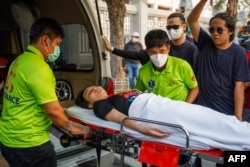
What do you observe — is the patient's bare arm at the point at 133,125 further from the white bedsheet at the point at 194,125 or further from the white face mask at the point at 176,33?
the white face mask at the point at 176,33

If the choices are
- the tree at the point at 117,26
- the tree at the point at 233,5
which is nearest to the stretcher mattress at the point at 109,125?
the tree at the point at 117,26

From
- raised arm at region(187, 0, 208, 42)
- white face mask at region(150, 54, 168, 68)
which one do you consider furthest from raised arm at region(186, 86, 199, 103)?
raised arm at region(187, 0, 208, 42)

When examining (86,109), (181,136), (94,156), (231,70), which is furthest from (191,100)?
(94,156)

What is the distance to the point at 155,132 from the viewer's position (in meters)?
2.25

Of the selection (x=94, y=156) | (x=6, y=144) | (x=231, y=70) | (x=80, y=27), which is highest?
(x=80, y=27)

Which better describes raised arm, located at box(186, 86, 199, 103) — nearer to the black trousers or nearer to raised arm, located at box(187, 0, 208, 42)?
raised arm, located at box(187, 0, 208, 42)

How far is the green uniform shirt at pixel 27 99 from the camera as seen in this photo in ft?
6.86

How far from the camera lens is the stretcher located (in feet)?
6.98

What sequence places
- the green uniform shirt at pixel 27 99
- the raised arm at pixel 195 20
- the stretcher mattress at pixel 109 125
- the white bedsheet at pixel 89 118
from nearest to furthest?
the green uniform shirt at pixel 27 99, the stretcher mattress at pixel 109 125, the white bedsheet at pixel 89 118, the raised arm at pixel 195 20

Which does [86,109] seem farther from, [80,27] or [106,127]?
[80,27]

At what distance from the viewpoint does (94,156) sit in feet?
10.4

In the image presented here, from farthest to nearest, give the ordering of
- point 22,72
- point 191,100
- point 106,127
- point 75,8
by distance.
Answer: point 75,8
point 191,100
point 106,127
point 22,72

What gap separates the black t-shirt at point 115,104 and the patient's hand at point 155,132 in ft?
1.20

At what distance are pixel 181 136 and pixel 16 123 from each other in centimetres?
104
